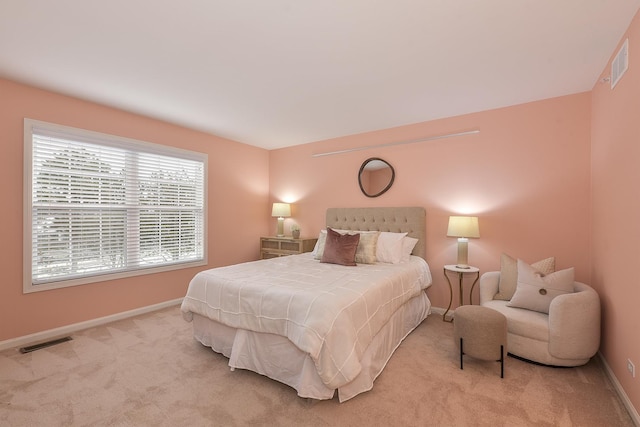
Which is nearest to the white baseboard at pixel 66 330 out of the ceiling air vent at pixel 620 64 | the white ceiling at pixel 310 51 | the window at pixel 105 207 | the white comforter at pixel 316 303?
the window at pixel 105 207

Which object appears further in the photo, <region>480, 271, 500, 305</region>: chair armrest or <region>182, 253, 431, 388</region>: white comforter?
<region>480, 271, 500, 305</region>: chair armrest

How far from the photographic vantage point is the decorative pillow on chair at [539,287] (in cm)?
255

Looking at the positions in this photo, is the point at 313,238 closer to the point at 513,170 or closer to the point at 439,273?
the point at 439,273

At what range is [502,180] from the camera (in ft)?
11.4

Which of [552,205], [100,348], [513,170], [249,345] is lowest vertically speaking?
[100,348]

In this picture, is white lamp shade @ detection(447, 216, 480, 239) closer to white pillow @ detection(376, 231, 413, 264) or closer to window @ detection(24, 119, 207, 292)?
white pillow @ detection(376, 231, 413, 264)

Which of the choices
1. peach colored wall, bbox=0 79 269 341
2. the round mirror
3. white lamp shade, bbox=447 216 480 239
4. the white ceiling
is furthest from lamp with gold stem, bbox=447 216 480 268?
peach colored wall, bbox=0 79 269 341

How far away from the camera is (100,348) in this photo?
2.85 m

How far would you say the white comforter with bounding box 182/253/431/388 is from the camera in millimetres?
1955

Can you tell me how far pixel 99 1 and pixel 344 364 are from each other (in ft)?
9.19

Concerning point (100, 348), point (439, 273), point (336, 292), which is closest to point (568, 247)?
point (439, 273)

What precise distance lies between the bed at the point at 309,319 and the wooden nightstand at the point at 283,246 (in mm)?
1572

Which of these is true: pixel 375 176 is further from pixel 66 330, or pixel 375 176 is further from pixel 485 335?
pixel 66 330

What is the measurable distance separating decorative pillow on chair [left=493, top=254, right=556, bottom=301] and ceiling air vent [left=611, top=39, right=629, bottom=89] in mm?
1617
